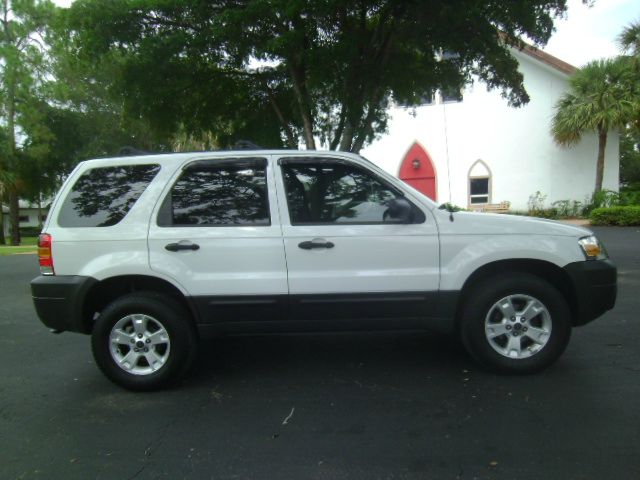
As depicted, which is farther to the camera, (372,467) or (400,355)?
(400,355)

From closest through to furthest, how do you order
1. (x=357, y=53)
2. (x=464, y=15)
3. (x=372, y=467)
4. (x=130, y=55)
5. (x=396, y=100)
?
(x=372, y=467) → (x=464, y=15) → (x=357, y=53) → (x=130, y=55) → (x=396, y=100)

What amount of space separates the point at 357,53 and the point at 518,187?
625 inches

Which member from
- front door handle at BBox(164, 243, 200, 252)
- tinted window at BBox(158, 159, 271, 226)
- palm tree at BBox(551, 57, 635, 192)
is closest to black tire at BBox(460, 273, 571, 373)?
tinted window at BBox(158, 159, 271, 226)

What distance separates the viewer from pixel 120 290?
442cm

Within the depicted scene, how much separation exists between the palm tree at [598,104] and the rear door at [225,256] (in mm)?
20212

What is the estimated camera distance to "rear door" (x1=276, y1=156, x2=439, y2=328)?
4148 millimetres

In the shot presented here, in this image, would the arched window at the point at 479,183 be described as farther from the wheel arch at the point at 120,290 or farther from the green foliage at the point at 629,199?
the wheel arch at the point at 120,290

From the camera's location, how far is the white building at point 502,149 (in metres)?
22.5

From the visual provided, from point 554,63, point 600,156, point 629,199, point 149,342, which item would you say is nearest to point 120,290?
point 149,342

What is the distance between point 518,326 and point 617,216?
59.7ft

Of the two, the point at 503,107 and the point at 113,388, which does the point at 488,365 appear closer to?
the point at 113,388

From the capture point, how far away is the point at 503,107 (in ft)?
74.7

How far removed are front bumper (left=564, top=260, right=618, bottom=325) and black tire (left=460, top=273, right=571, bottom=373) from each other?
5.6 inches

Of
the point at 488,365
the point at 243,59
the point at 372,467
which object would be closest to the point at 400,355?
the point at 488,365
